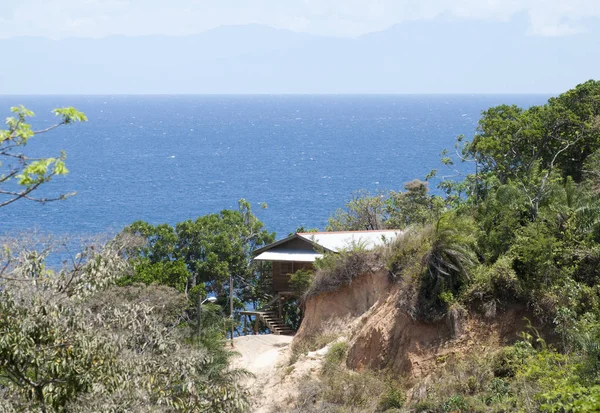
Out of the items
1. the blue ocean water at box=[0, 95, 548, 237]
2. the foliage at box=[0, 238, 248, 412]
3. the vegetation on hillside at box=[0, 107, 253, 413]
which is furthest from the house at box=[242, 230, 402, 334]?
the blue ocean water at box=[0, 95, 548, 237]

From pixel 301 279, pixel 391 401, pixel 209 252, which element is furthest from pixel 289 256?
pixel 391 401

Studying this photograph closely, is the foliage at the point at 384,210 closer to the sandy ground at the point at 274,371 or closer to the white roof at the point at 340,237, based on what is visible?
the white roof at the point at 340,237

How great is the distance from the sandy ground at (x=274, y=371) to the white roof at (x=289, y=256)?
5.27m

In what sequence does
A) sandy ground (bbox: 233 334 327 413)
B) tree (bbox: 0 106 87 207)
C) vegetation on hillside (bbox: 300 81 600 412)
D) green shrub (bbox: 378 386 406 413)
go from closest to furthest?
tree (bbox: 0 106 87 207)
vegetation on hillside (bbox: 300 81 600 412)
green shrub (bbox: 378 386 406 413)
sandy ground (bbox: 233 334 327 413)

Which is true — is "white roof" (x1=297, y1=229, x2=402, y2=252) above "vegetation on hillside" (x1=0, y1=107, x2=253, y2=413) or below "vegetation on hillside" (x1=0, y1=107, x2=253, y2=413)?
below

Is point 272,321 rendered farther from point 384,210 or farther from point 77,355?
point 77,355

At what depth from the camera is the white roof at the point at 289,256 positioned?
38562 millimetres

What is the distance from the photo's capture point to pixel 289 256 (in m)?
39.3

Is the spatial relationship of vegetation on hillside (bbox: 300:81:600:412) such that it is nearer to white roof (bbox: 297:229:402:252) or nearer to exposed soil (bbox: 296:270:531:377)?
exposed soil (bbox: 296:270:531:377)

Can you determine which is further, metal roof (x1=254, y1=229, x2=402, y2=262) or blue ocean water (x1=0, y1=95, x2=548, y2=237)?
blue ocean water (x1=0, y1=95, x2=548, y2=237)

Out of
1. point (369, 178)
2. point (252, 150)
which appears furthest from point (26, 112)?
point (252, 150)

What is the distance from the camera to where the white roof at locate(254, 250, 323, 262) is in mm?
38562

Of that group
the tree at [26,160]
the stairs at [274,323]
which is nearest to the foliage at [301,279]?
the stairs at [274,323]

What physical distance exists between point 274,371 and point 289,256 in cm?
1046
